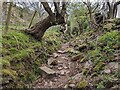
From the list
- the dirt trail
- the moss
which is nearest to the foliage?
the dirt trail

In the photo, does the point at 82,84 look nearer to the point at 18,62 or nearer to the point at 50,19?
the point at 18,62

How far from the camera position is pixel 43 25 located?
827 centimetres

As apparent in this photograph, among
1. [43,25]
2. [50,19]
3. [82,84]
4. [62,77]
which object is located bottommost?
[62,77]

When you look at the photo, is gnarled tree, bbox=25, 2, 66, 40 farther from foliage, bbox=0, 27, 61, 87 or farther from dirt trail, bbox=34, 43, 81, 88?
dirt trail, bbox=34, 43, 81, 88

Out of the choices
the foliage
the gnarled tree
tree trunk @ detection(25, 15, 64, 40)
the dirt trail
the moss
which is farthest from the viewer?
tree trunk @ detection(25, 15, 64, 40)

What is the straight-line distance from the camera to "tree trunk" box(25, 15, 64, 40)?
7883mm

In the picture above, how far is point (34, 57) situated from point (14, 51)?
839 mm

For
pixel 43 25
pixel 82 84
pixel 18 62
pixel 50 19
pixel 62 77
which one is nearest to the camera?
pixel 82 84

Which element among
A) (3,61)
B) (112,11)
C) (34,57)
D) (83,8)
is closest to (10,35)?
(34,57)

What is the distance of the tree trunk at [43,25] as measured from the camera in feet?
25.9

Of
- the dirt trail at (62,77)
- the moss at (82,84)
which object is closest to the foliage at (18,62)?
the dirt trail at (62,77)

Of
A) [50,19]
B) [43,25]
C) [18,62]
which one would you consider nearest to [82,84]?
[18,62]

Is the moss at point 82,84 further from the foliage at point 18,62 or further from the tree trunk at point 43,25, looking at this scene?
the tree trunk at point 43,25

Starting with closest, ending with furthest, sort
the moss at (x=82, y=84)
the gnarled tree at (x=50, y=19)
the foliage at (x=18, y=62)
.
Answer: the moss at (x=82, y=84)
the foliage at (x=18, y=62)
the gnarled tree at (x=50, y=19)
